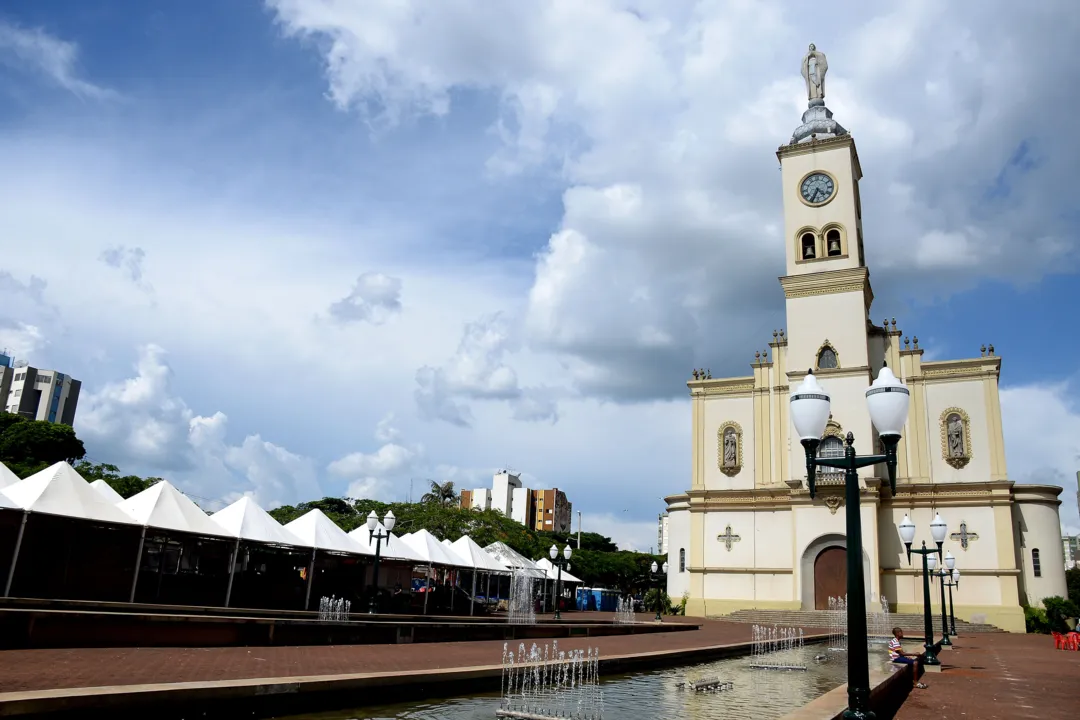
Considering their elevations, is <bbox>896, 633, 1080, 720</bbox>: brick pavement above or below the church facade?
below

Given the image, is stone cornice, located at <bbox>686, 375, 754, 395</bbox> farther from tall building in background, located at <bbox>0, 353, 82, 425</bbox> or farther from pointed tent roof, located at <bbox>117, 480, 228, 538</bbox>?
tall building in background, located at <bbox>0, 353, 82, 425</bbox>

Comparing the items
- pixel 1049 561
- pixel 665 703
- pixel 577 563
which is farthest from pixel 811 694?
pixel 577 563

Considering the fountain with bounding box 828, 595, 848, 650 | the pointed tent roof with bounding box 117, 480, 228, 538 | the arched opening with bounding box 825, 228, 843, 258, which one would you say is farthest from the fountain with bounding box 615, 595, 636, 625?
the arched opening with bounding box 825, 228, 843, 258

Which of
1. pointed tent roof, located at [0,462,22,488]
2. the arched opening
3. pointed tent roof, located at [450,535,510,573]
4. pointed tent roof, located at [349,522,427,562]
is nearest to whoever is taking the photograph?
pointed tent roof, located at [0,462,22,488]

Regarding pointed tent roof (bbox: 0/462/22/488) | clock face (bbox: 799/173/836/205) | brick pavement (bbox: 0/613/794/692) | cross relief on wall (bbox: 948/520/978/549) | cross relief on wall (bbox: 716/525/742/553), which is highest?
clock face (bbox: 799/173/836/205)

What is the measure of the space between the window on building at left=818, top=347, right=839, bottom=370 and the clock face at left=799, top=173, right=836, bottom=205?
7.94m

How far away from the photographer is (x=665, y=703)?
11.0 meters

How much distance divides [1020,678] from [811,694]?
4981mm

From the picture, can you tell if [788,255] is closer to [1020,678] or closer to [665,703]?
[1020,678]

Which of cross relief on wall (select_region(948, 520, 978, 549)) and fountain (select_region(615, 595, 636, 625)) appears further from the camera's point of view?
cross relief on wall (select_region(948, 520, 978, 549))

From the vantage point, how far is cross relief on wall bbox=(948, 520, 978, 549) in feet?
116

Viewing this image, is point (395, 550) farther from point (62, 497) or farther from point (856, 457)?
point (856, 457)

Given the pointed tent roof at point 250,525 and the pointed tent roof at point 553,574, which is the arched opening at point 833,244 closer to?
the pointed tent roof at point 553,574

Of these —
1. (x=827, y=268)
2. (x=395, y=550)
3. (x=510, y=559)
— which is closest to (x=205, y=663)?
(x=395, y=550)
